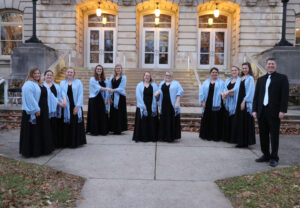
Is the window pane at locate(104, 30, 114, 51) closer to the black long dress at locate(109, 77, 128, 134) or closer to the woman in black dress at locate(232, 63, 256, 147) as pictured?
the black long dress at locate(109, 77, 128, 134)

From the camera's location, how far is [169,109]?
24.9 ft

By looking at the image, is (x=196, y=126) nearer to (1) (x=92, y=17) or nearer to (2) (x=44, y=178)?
(2) (x=44, y=178)

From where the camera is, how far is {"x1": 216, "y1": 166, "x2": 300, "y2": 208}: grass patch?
4.03 m

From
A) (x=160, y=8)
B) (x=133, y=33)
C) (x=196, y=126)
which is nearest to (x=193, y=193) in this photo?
(x=196, y=126)

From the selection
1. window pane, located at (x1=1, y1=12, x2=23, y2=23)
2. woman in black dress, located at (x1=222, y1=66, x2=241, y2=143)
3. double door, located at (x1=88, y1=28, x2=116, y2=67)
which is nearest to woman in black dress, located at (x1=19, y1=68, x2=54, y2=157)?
woman in black dress, located at (x1=222, y1=66, x2=241, y2=143)

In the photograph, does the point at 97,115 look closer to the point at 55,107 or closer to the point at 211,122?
the point at 55,107

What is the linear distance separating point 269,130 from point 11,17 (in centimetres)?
2052

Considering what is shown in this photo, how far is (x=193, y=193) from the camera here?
4.37 metres

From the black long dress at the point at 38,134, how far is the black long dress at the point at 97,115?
2003 millimetres

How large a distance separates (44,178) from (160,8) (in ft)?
58.6

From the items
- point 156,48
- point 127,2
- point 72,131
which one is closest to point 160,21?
point 156,48

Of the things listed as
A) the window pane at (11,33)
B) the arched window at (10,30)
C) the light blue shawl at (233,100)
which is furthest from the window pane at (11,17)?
the light blue shawl at (233,100)

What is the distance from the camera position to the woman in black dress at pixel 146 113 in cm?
762

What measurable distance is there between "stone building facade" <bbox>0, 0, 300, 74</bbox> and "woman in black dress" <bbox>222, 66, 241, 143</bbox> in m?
11.8
